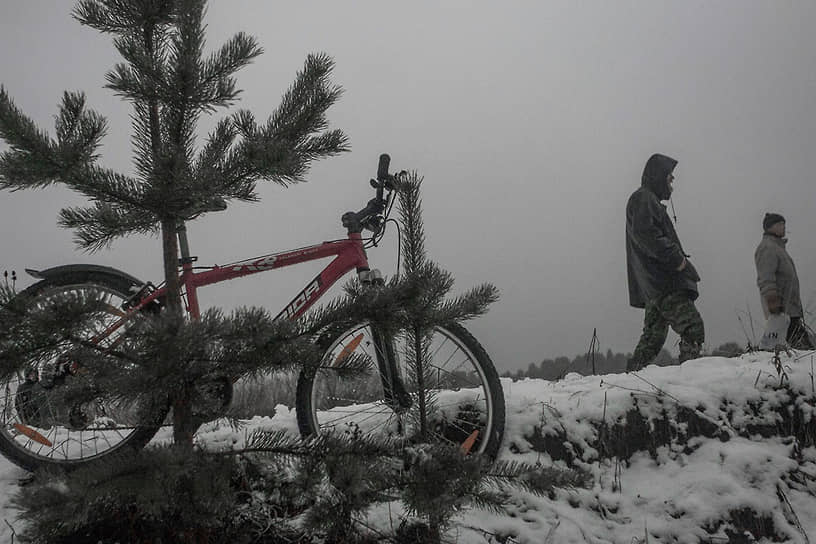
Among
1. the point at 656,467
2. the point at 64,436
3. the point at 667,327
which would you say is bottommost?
the point at 656,467

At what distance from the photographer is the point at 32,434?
3676 millimetres

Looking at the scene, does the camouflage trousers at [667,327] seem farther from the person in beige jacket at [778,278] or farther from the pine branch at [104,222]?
the pine branch at [104,222]

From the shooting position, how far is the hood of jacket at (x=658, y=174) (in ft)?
20.5

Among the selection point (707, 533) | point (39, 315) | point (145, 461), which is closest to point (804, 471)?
point (707, 533)

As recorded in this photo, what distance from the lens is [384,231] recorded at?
3801mm

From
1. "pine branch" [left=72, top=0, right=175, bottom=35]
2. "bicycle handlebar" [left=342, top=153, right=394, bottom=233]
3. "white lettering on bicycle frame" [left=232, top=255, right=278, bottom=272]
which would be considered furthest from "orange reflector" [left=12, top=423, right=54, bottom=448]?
"pine branch" [left=72, top=0, right=175, bottom=35]

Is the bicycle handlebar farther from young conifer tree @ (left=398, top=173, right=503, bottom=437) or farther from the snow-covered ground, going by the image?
the snow-covered ground

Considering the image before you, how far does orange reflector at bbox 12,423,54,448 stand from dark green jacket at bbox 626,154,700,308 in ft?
16.8

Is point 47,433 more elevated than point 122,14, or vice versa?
point 122,14

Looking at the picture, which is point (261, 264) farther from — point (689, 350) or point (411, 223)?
point (689, 350)

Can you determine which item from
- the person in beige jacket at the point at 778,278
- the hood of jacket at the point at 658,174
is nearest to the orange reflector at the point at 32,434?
the hood of jacket at the point at 658,174

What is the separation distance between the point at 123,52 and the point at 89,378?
123 cm

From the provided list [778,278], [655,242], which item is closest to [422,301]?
[655,242]

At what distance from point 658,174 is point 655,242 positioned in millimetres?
794
